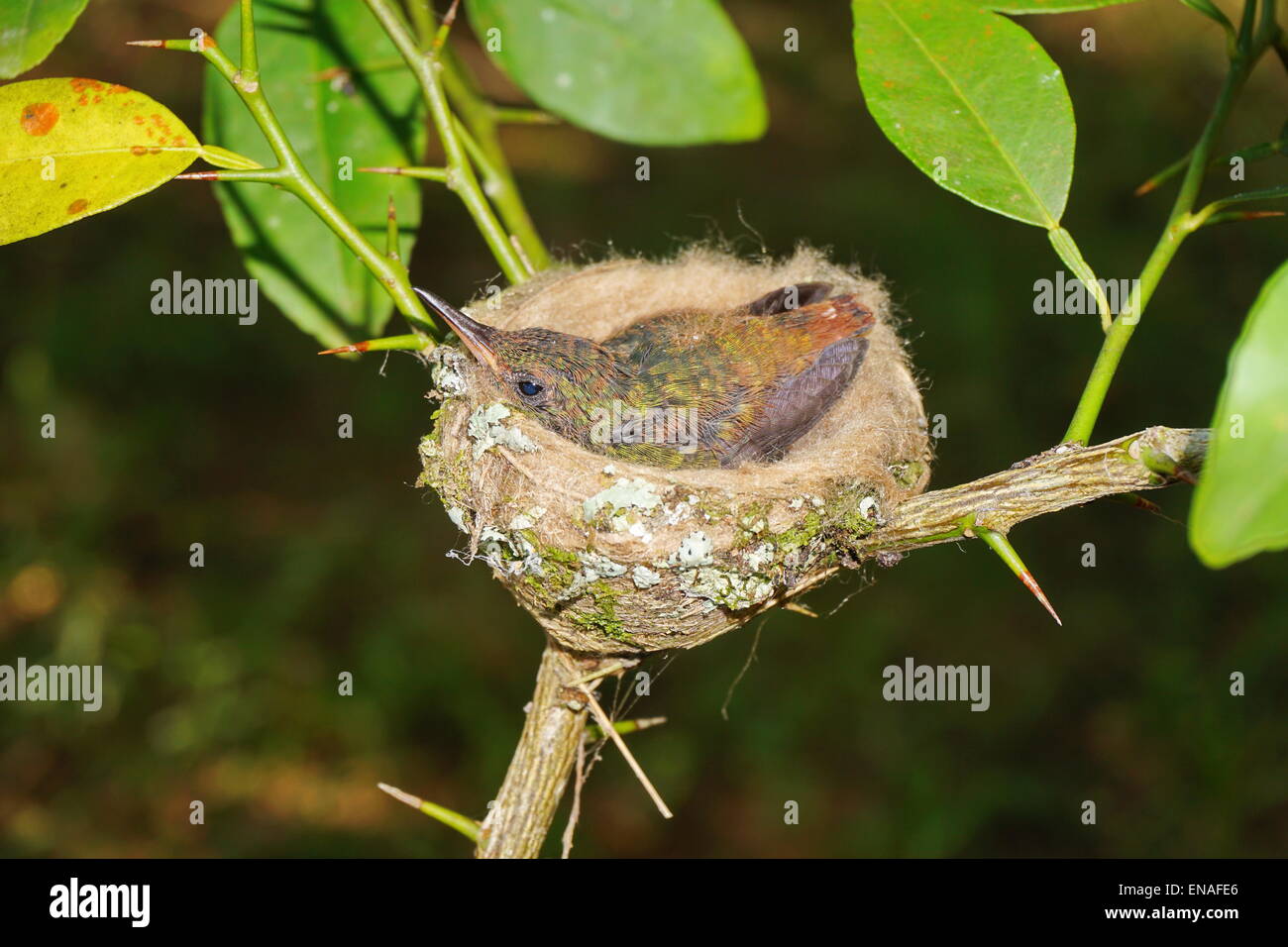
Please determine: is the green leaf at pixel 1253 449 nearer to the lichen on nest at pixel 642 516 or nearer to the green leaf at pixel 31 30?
the lichen on nest at pixel 642 516

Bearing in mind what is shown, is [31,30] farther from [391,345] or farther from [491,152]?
[491,152]

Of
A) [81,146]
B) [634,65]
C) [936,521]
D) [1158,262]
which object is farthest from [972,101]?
[81,146]

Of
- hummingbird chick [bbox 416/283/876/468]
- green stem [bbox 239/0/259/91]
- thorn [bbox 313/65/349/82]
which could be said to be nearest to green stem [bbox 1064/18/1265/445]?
hummingbird chick [bbox 416/283/876/468]

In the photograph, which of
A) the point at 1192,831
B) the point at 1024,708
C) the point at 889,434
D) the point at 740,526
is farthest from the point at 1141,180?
the point at 740,526

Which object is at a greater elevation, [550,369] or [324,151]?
[324,151]

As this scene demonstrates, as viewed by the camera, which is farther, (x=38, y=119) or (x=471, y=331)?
(x=471, y=331)

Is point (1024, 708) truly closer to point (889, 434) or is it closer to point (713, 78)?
point (889, 434)

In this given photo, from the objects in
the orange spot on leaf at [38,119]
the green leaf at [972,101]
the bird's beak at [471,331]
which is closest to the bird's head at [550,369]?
the bird's beak at [471,331]
